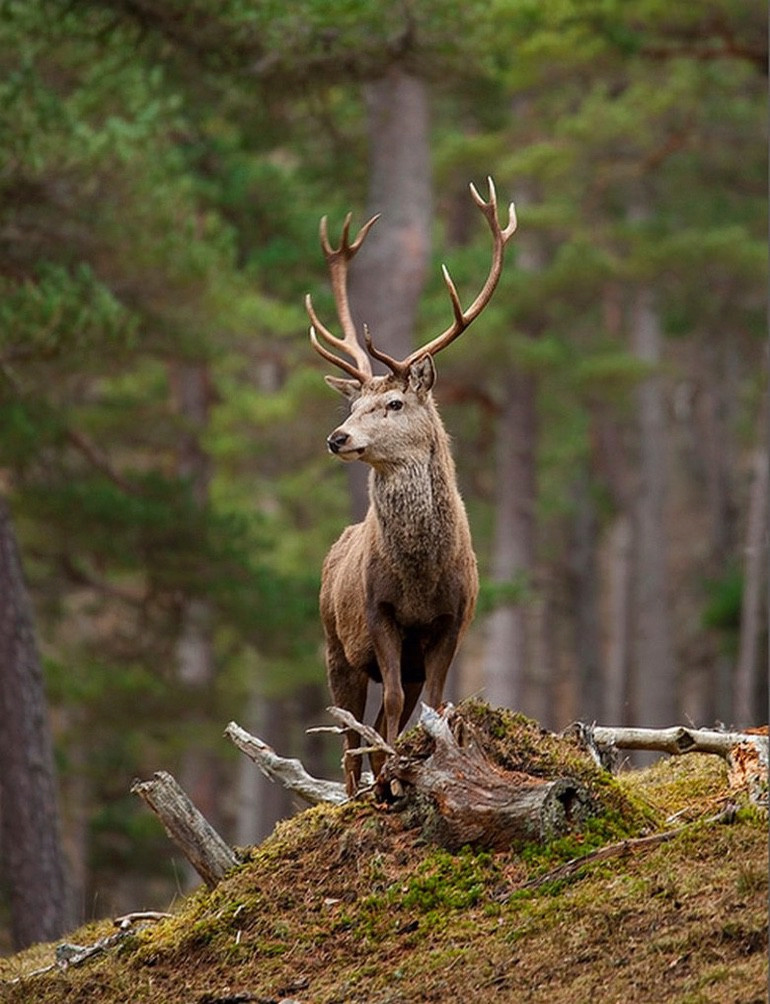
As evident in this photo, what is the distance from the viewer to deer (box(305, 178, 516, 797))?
7805 millimetres

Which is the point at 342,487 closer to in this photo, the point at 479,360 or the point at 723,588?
the point at 479,360

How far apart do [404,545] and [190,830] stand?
165 cm

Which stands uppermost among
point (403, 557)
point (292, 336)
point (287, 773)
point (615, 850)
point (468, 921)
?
point (292, 336)

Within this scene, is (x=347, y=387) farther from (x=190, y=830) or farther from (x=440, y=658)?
(x=190, y=830)

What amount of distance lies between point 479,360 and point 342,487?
350 cm

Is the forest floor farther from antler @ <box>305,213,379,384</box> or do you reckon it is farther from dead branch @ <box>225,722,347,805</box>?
antler @ <box>305,213,379,384</box>

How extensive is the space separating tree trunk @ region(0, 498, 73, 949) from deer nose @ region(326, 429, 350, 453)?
532 centimetres

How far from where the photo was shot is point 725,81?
22.6 m

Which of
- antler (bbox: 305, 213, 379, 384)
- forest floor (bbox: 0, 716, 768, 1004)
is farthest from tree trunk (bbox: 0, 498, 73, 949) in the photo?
forest floor (bbox: 0, 716, 768, 1004)

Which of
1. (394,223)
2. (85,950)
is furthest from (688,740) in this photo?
(394,223)

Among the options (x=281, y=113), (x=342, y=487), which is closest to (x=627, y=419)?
(x=342, y=487)

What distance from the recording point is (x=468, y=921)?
609 centimetres

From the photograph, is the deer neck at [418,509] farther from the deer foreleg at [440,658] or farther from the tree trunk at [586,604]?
the tree trunk at [586,604]

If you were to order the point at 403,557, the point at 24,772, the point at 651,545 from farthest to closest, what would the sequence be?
the point at 651,545, the point at 24,772, the point at 403,557
